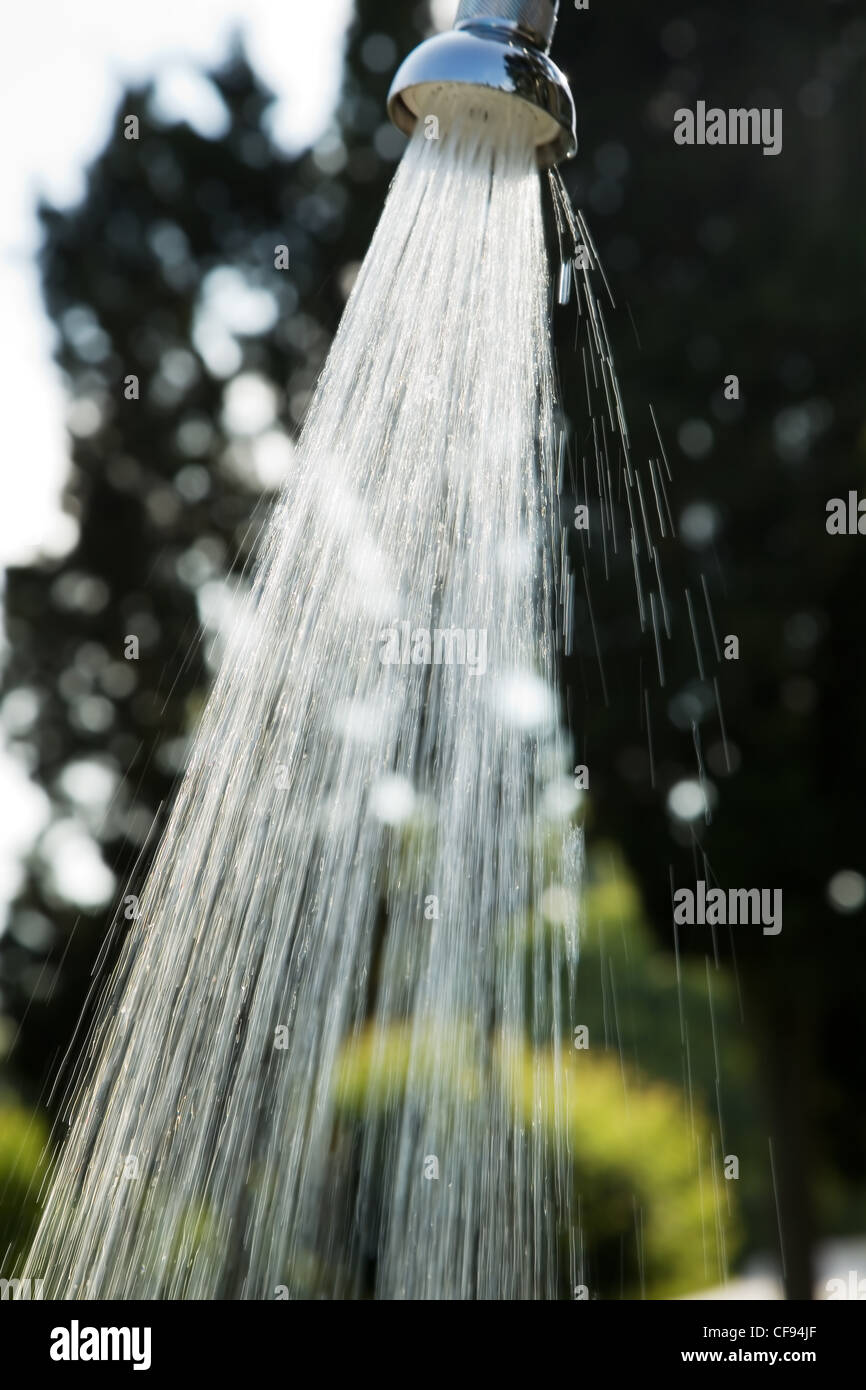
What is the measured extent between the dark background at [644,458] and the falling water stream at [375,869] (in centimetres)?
88

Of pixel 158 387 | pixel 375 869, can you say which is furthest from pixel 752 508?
pixel 158 387

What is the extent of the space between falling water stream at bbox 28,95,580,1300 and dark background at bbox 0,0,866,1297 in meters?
0.88

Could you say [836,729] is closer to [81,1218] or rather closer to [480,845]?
[480,845]

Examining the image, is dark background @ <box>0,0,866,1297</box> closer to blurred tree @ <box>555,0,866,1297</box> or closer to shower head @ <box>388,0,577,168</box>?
blurred tree @ <box>555,0,866,1297</box>

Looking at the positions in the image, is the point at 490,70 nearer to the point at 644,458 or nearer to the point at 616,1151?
the point at 644,458

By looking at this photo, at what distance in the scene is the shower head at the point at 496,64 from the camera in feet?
3.07

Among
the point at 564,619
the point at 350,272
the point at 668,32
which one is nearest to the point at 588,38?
the point at 668,32

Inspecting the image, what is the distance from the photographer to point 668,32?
12.7ft

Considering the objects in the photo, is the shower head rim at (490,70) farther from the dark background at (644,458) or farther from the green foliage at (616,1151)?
the dark background at (644,458)

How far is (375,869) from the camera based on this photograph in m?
2.38

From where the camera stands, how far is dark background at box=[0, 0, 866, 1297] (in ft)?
11.4

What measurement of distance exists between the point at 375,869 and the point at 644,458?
172 cm

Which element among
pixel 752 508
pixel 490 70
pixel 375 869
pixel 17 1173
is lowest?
pixel 17 1173

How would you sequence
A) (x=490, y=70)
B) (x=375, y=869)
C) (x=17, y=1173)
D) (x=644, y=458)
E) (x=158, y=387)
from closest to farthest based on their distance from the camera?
(x=490, y=70), (x=375, y=869), (x=17, y=1173), (x=644, y=458), (x=158, y=387)
